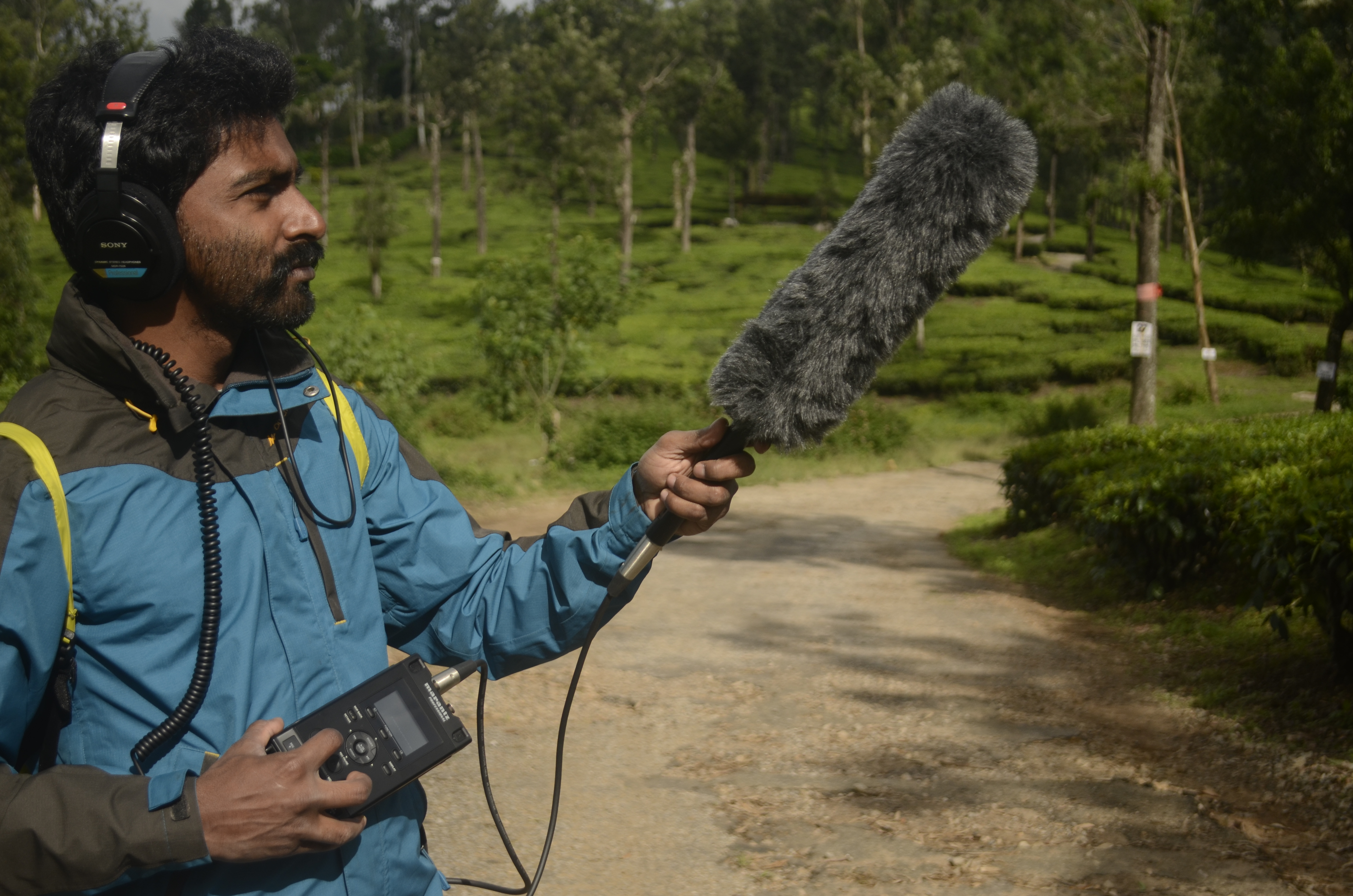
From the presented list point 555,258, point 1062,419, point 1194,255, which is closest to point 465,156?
point 555,258

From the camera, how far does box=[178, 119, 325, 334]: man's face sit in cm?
172

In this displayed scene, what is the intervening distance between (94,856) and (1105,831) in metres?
3.87

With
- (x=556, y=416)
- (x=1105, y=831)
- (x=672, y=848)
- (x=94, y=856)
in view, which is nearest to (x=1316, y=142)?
(x=556, y=416)

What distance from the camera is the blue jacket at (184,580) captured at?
1.43 m

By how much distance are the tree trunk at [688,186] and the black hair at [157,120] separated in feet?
150

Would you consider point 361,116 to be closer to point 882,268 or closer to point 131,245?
point 131,245

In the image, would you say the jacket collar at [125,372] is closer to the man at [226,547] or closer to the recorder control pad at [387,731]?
the man at [226,547]

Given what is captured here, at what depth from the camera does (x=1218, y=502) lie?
7152 mm

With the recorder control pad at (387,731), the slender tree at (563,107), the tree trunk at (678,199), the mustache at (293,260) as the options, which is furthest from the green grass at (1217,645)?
the tree trunk at (678,199)

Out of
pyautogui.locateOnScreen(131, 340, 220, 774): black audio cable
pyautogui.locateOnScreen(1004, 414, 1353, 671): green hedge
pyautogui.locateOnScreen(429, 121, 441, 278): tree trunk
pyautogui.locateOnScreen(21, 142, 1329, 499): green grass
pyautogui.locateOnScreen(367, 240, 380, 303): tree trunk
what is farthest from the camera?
pyautogui.locateOnScreen(429, 121, 441, 278): tree trunk

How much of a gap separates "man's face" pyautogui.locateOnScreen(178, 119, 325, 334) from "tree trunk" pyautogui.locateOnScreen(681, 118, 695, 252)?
45840 mm

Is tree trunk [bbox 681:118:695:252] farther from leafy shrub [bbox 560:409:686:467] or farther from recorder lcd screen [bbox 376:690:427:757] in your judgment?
recorder lcd screen [bbox 376:690:427:757]

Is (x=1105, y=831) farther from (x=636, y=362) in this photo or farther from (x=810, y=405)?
(x=636, y=362)

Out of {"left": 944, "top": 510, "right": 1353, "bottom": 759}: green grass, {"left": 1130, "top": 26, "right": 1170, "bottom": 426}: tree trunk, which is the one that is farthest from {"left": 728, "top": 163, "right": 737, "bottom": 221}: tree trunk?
{"left": 944, "top": 510, "right": 1353, "bottom": 759}: green grass
